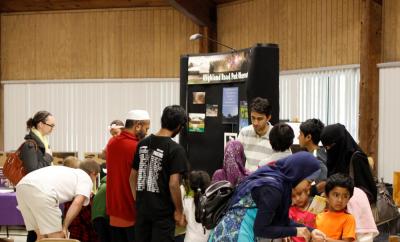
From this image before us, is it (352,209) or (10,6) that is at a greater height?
(10,6)

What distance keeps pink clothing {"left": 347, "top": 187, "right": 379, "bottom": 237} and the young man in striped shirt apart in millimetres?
903

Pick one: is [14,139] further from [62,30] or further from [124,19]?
[124,19]

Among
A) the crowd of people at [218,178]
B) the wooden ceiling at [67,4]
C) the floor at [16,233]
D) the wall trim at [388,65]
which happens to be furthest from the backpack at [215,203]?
the wooden ceiling at [67,4]

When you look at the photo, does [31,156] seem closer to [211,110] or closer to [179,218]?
[179,218]

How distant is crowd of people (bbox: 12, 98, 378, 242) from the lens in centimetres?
303

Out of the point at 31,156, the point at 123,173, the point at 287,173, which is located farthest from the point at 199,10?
the point at 287,173

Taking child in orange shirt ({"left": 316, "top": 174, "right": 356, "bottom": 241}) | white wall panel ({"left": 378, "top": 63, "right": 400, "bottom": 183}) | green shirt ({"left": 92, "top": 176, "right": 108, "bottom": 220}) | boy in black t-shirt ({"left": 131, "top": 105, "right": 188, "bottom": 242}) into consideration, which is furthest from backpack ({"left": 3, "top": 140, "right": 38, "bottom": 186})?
white wall panel ({"left": 378, "top": 63, "right": 400, "bottom": 183})

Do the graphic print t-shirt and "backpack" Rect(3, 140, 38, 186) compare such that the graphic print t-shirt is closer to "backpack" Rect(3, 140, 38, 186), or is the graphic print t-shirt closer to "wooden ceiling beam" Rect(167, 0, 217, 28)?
"backpack" Rect(3, 140, 38, 186)

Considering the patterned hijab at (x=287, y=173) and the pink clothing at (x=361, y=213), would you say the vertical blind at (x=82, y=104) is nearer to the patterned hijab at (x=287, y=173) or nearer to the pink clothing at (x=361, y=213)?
the pink clothing at (x=361, y=213)

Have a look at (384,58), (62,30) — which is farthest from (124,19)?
(384,58)

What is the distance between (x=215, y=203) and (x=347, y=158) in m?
1.19

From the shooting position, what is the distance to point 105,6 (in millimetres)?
11359

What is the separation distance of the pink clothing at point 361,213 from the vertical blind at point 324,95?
4.68 metres

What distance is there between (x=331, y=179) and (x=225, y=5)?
739 centimetres
